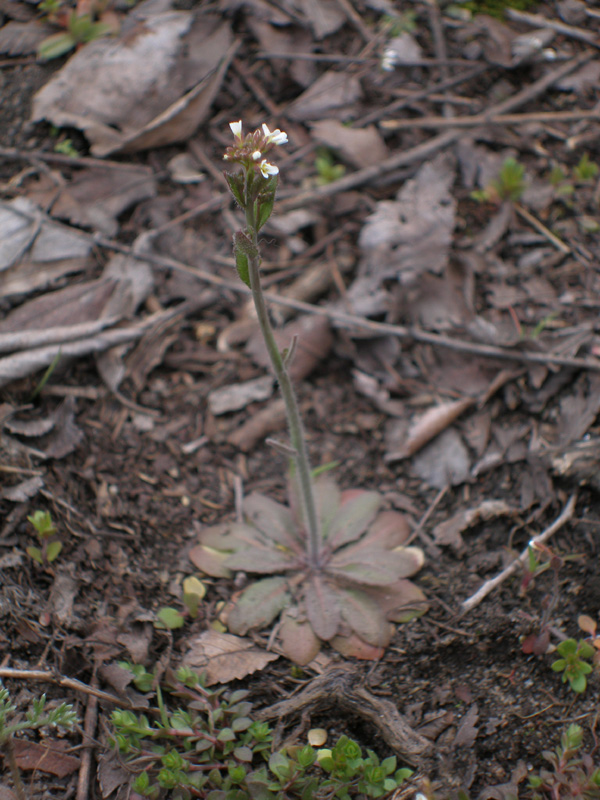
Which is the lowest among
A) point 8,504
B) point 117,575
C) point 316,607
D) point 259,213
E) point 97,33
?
point 316,607

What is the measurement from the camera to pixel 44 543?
2473 millimetres

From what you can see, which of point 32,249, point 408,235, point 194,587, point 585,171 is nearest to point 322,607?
point 194,587

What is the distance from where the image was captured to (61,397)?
3098 mm

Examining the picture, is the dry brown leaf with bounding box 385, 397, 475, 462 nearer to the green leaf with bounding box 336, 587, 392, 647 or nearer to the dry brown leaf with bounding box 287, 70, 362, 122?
the green leaf with bounding box 336, 587, 392, 647

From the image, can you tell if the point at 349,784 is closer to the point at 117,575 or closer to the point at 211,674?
the point at 211,674

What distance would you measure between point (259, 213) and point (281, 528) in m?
1.64

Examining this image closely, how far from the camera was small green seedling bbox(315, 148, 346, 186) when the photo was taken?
12.8ft

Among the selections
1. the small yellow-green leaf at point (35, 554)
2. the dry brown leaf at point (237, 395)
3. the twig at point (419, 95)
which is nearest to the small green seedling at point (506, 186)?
the twig at point (419, 95)

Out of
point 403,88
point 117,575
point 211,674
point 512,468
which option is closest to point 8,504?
point 117,575

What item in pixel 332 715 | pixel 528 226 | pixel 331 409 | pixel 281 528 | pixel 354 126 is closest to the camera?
pixel 332 715

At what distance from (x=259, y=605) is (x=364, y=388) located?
4.65 feet

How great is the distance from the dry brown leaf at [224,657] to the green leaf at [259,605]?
0.20ft

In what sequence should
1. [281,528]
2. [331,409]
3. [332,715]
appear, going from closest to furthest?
[332,715] → [281,528] → [331,409]

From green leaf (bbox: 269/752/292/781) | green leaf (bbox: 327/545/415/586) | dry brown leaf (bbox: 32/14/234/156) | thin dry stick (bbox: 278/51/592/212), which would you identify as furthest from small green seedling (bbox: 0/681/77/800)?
dry brown leaf (bbox: 32/14/234/156)
